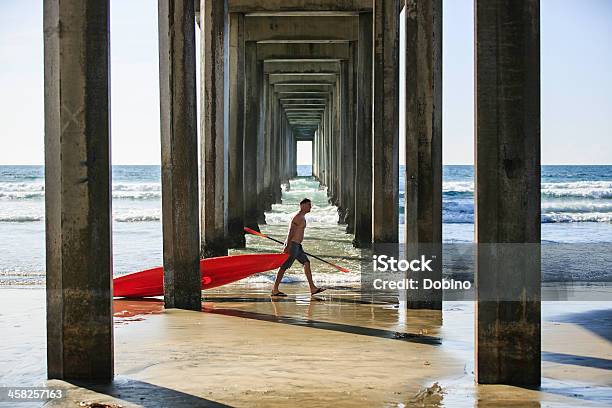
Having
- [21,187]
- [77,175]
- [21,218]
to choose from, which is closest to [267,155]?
[21,218]

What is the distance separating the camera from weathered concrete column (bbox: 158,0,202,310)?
26.6 ft

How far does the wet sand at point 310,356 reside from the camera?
489 cm

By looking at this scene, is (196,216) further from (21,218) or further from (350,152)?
(21,218)

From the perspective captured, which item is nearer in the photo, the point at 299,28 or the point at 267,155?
the point at 299,28

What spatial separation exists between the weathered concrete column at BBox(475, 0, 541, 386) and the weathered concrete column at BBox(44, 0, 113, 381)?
2198mm

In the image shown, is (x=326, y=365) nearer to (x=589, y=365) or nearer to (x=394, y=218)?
(x=589, y=365)

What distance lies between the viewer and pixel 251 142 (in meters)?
21.0

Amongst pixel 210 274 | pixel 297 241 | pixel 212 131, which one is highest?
pixel 212 131

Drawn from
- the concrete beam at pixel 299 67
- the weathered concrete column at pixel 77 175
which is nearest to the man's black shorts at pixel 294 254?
the weathered concrete column at pixel 77 175

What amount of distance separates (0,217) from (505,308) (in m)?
28.3

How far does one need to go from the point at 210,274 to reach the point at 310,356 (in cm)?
440

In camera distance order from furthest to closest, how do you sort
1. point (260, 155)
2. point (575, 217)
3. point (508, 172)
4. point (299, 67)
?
point (575, 217), point (299, 67), point (260, 155), point (508, 172)

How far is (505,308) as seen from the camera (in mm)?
4961

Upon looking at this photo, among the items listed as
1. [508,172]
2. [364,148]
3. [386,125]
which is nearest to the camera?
[508,172]
